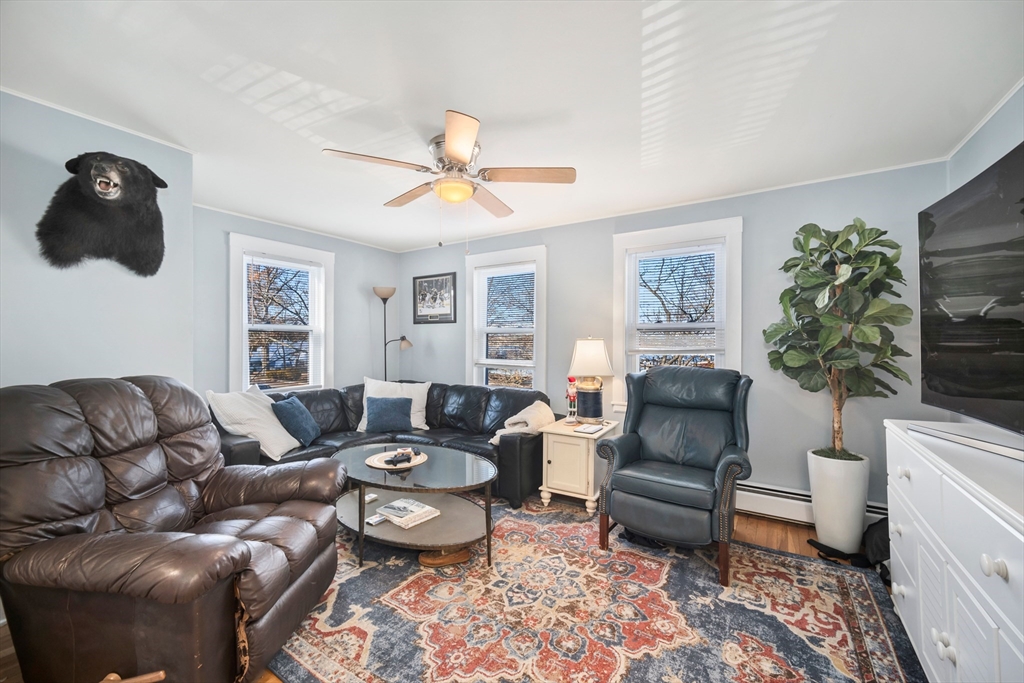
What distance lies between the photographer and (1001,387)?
4.76ft

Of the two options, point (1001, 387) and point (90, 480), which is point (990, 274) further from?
point (90, 480)

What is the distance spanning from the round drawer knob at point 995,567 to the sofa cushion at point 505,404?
9.62 feet

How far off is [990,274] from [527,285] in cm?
336

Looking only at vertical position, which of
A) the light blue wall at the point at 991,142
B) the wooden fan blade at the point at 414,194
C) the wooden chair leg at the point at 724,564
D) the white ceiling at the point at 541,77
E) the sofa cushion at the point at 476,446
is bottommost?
the wooden chair leg at the point at 724,564

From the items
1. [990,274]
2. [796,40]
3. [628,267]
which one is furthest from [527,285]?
[990,274]

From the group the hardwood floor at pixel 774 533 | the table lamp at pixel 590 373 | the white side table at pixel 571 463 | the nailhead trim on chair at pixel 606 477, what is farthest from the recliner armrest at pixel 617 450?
the hardwood floor at pixel 774 533

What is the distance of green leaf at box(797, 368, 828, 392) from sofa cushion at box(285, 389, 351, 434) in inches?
153

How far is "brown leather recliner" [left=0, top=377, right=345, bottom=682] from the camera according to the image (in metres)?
1.32

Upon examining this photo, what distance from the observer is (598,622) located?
197 centimetres

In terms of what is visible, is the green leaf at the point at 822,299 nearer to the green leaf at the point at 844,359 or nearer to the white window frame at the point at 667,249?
the green leaf at the point at 844,359

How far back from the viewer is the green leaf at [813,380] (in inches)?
106

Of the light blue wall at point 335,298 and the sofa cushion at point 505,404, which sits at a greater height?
the light blue wall at point 335,298

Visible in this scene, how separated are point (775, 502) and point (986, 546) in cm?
226

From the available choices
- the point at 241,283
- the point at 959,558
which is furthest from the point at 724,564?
the point at 241,283
